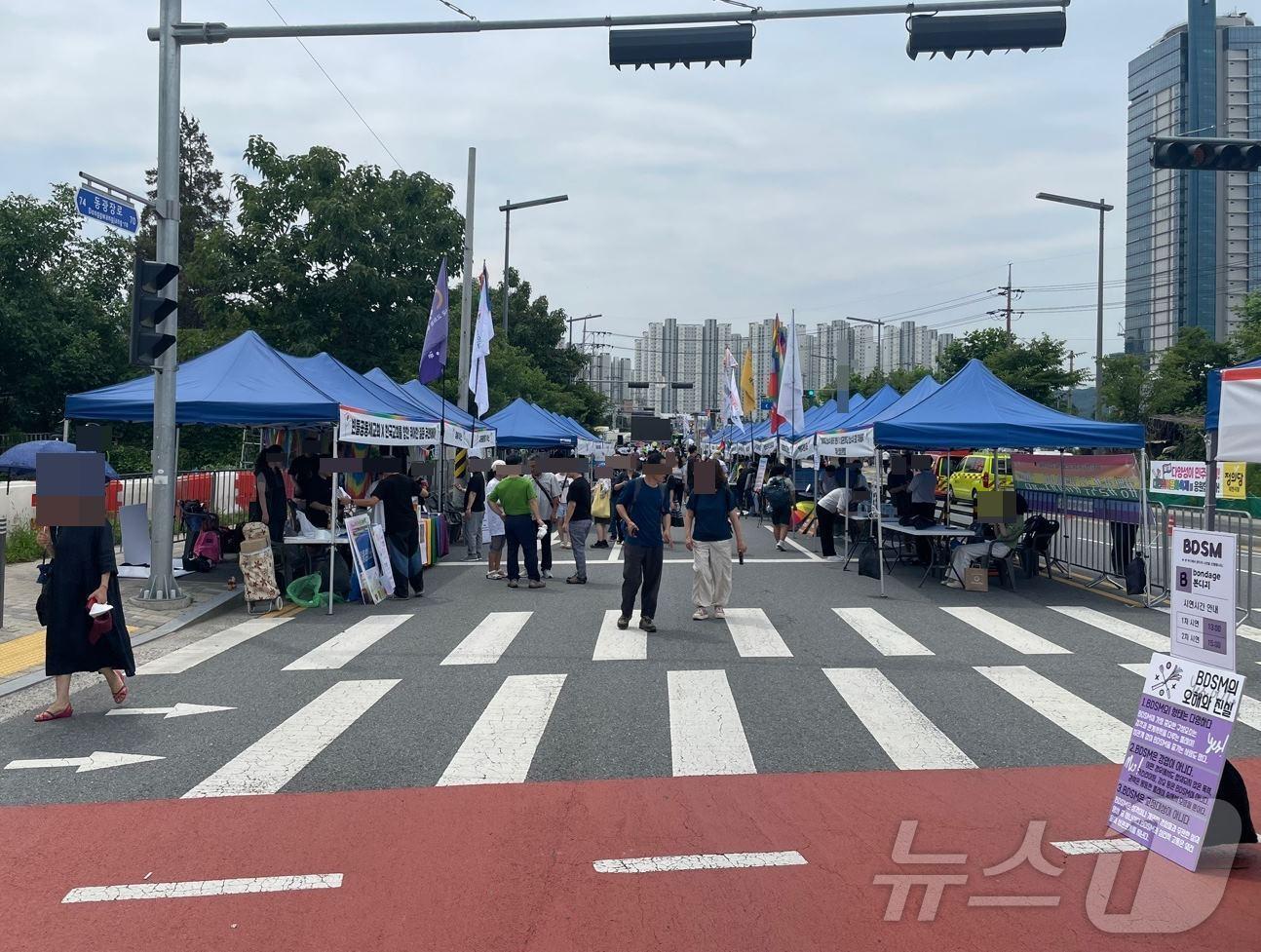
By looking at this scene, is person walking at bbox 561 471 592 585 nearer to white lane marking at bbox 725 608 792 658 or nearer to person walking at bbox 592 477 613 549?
white lane marking at bbox 725 608 792 658

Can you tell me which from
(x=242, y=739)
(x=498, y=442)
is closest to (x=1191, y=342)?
(x=498, y=442)

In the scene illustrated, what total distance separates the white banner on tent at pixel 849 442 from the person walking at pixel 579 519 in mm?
4162

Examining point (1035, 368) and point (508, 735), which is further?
point (1035, 368)

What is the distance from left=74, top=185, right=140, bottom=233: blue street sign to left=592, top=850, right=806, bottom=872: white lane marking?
29.5 feet

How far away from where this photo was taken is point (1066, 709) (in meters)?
7.48

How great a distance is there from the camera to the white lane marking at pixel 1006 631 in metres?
9.79

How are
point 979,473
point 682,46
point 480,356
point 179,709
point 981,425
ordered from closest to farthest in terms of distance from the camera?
point 179,709, point 682,46, point 981,425, point 480,356, point 979,473

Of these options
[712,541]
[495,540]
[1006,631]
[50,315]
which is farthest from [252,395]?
[50,315]

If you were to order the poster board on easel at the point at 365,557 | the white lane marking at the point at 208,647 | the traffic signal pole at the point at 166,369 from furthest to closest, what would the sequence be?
the poster board on easel at the point at 365,557, the traffic signal pole at the point at 166,369, the white lane marking at the point at 208,647

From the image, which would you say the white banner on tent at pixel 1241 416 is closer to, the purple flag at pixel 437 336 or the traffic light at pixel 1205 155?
the traffic light at pixel 1205 155

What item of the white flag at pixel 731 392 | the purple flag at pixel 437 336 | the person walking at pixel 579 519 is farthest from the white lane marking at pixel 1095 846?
the white flag at pixel 731 392

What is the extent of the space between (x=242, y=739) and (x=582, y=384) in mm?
65207

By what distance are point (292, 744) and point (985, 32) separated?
768 centimetres

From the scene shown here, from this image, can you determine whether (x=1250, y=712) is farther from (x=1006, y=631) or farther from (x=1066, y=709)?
(x=1006, y=631)
